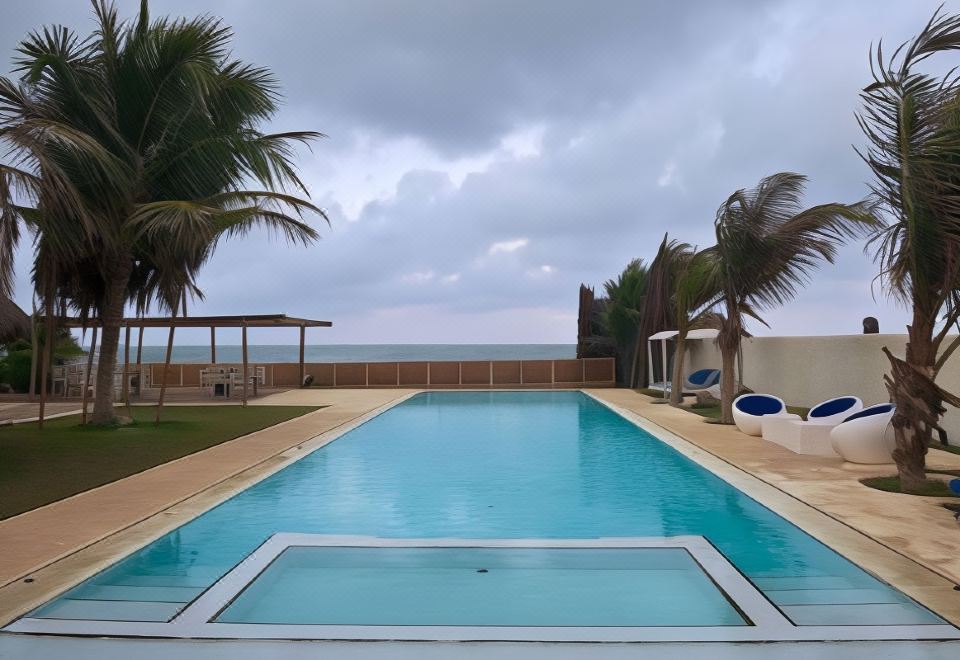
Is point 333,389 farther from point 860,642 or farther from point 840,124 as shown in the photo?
point 860,642

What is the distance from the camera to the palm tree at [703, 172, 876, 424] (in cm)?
1146

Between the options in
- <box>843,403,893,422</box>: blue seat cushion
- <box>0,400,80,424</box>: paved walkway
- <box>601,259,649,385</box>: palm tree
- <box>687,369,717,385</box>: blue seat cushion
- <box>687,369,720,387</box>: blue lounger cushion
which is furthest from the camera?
<box>601,259,649,385</box>: palm tree

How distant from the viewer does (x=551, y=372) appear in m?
28.5

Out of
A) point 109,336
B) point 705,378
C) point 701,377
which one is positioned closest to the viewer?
point 109,336

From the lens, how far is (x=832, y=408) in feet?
37.1

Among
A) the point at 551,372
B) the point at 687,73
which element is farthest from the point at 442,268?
the point at 687,73

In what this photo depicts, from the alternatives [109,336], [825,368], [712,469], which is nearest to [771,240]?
[712,469]

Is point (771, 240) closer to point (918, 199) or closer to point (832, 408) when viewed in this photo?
point (832, 408)

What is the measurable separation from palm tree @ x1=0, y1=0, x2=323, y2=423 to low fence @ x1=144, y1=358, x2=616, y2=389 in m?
13.9

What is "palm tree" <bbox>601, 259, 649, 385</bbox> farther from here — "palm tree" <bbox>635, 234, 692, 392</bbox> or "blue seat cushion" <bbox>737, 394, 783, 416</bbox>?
"blue seat cushion" <bbox>737, 394, 783, 416</bbox>

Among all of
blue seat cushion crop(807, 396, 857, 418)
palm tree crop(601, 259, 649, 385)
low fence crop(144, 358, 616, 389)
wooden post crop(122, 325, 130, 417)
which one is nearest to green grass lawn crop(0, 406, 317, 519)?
wooden post crop(122, 325, 130, 417)

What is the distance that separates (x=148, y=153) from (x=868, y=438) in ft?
36.0

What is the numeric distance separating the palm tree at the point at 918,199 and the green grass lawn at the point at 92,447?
7.62 m

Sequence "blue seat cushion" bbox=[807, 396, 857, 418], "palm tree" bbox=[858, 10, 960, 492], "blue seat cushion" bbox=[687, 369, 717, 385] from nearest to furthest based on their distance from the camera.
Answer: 1. "palm tree" bbox=[858, 10, 960, 492]
2. "blue seat cushion" bbox=[807, 396, 857, 418]
3. "blue seat cushion" bbox=[687, 369, 717, 385]
